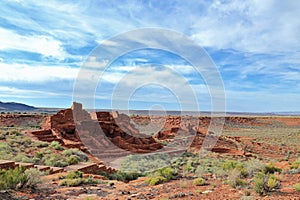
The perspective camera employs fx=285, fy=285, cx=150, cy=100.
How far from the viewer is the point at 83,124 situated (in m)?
25.6

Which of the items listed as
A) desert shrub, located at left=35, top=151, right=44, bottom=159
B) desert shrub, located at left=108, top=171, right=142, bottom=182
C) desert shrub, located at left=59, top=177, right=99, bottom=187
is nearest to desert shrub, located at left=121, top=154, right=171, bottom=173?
desert shrub, located at left=108, top=171, right=142, bottom=182

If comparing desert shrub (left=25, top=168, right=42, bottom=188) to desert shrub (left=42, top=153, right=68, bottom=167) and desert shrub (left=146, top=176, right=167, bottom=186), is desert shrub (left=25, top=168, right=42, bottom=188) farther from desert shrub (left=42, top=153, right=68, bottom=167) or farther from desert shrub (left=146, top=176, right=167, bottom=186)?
desert shrub (left=42, top=153, right=68, bottom=167)

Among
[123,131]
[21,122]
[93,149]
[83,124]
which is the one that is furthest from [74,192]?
[21,122]

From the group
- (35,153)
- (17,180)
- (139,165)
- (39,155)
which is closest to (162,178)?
(17,180)

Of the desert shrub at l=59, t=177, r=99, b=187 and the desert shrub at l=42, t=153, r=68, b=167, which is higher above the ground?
the desert shrub at l=59, t=177, r=99, b=187

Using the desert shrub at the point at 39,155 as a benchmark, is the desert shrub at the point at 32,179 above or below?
above

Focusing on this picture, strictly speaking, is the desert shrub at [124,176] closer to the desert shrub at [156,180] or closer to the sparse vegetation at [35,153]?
the sparse vegetation at [35,153]

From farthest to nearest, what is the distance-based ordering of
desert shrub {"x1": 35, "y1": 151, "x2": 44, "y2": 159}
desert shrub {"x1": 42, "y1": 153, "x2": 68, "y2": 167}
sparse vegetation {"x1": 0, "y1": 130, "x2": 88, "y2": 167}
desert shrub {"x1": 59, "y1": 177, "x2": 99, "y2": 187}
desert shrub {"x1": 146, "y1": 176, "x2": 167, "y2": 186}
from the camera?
1. desert shrub {"x1": 35, "y1": 151, "x2": 44, "y2": 159}
2. sparse vegetation {"x1": 0, "y1": 130, "x2": 88, "y2": 167}
3. desert shrub {"x1": 42, "y1": 153, "x2": 68, "y2": 167}
4. desert shrub {"x1": 146, "y1": 176, "x2": 167, "y2": 186}
5. desert shrub {"x1": 59, "y1": 177, "x2": 99, "y2": 187}

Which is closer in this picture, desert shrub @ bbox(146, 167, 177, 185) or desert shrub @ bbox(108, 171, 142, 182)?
desert shrub @ bbox(146, 167, 177, 185)

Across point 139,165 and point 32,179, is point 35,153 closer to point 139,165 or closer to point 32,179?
point 139,165

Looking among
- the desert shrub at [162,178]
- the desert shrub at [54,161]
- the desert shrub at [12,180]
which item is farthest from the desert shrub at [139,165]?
the desert shrub at [12,180]

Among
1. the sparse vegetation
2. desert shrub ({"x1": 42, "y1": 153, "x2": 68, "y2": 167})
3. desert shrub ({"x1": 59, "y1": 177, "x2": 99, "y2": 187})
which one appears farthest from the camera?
the sparse vegetation

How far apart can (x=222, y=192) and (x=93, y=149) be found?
15581 mm

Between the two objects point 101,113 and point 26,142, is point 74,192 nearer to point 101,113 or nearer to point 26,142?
point 26,142
